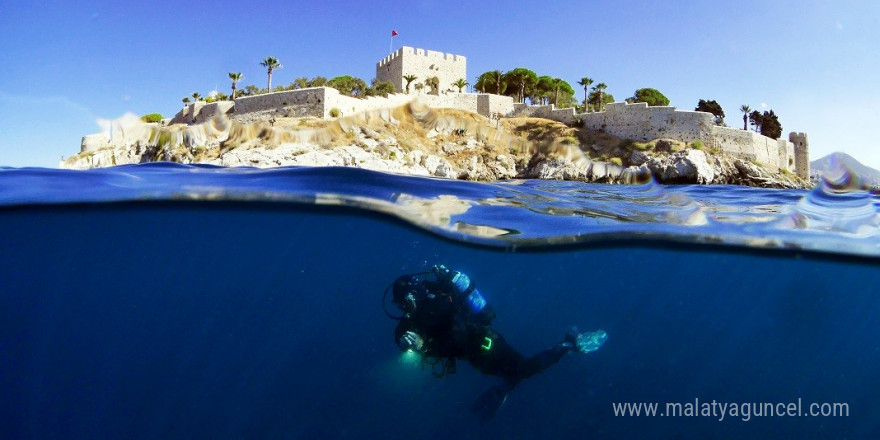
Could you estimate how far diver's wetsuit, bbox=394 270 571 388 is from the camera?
23.0 feet

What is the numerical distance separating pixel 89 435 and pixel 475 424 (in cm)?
777

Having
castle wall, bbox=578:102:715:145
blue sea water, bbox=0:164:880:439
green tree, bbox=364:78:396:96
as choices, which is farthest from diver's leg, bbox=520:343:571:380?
green tree, bbox=364:78:396:96

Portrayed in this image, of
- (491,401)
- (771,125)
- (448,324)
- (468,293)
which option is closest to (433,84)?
(771,125)

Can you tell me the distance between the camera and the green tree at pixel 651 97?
2623 inches

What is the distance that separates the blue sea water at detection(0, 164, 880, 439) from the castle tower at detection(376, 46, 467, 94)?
50787 mm


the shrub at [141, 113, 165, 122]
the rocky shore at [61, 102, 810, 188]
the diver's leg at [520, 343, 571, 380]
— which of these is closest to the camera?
the diver's leg at [520, 343, 571, 380]

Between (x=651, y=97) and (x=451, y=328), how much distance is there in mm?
68567

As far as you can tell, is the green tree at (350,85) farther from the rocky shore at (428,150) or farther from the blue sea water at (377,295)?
the blue sea water at (377,295)

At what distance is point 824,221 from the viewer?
28.6 ft

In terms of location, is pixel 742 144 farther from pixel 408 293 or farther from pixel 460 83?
pixel 408 293

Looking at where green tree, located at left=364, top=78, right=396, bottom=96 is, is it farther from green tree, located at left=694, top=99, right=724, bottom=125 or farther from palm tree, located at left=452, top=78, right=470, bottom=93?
green tree, located at left=694, top=99, right=724, bottom=125

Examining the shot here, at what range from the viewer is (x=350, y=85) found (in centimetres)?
5528

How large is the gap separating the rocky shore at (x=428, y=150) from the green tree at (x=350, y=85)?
41.5 feet

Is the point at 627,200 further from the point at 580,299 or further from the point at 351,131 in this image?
the point at 351,131
